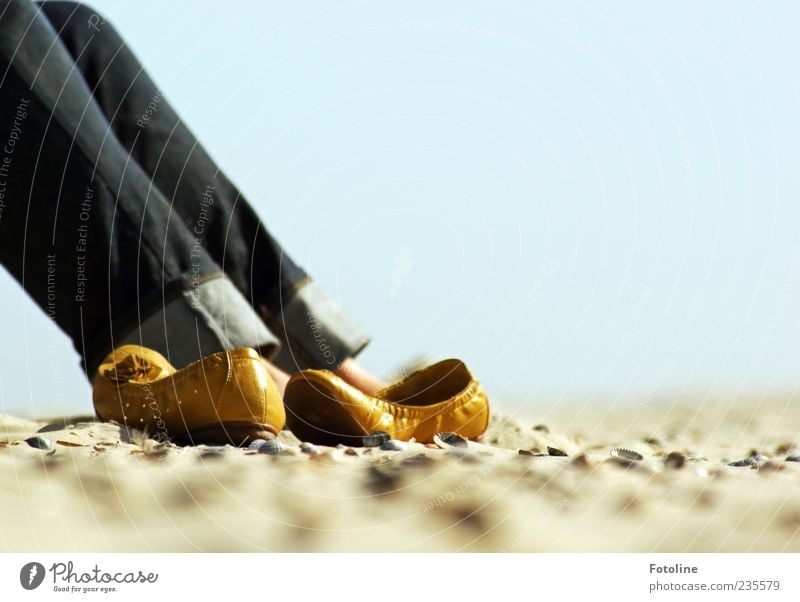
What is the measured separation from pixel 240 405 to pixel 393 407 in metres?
0.28

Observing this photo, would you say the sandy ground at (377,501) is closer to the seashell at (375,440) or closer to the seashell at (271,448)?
the seashell at (271,448)

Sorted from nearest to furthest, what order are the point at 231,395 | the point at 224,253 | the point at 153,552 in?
the point at 153,552
the point at 231,395
the point at 224,253

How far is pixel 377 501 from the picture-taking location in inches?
47.1

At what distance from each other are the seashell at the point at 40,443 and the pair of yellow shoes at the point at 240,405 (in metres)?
0.24

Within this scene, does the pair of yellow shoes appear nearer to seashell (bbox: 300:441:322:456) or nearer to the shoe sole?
the shoe sole

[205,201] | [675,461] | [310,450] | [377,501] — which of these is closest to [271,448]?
[310,450]

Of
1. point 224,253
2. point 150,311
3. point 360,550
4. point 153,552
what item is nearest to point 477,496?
point 360,550

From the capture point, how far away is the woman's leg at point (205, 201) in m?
2.26

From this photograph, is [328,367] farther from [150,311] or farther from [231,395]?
[231,395]

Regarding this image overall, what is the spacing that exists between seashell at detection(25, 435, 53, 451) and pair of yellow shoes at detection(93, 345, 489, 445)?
240 mm

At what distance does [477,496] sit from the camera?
122cm

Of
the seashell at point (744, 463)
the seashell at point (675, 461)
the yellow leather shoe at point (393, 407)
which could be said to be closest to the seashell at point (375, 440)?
the yellow leather shoe at point (393, 407)
